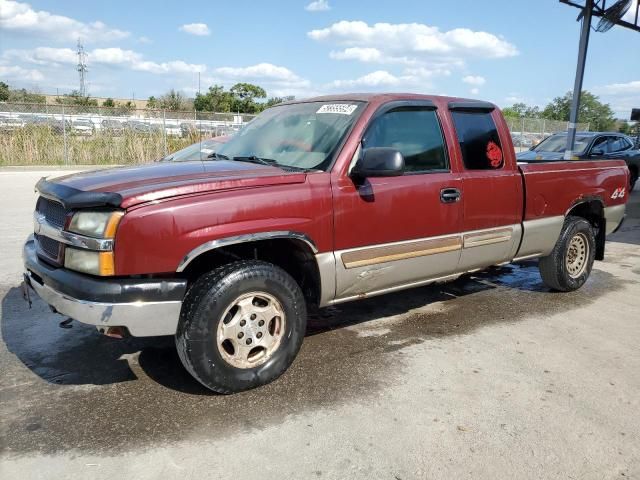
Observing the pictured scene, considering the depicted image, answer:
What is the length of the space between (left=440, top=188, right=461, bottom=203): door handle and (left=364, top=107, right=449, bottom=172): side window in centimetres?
19

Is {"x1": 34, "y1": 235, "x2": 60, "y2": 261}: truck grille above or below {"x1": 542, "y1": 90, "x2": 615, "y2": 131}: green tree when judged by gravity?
below

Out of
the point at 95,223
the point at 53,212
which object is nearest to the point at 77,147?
the point at 53,212

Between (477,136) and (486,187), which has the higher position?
(477,136)

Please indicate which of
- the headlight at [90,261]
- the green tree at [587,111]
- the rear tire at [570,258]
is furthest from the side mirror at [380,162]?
the green tree at [587,111]

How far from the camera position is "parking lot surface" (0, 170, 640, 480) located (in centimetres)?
277

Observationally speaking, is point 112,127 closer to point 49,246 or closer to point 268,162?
point 268,162

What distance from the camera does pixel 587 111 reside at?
227 ft

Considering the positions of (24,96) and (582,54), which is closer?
(582,54)

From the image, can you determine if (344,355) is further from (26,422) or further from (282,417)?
(26,422)

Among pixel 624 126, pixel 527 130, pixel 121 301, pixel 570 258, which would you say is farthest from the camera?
pixel 624 126

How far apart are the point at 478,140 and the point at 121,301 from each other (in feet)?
10.7

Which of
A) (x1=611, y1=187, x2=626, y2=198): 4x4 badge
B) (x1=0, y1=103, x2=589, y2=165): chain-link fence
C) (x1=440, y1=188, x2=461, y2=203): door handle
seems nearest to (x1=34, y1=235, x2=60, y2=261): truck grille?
(x1=440, y1=188, x2=461, y2=203): door handle

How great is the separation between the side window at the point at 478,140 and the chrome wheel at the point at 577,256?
1.62 meters

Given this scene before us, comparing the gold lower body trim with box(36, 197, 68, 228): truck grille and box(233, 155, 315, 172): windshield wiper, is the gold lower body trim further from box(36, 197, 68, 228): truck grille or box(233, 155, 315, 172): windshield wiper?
box(36, 197, 68, 228): truck grille
